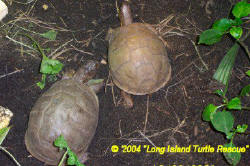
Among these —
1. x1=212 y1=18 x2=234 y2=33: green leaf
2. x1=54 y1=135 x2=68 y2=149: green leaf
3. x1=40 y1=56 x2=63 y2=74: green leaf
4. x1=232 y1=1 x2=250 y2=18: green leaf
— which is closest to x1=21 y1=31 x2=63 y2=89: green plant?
x1=40 y1=56 x2=63 y2=74: green leaf

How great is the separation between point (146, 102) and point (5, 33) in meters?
1.62

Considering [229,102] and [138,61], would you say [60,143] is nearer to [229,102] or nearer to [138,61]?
[138,61]

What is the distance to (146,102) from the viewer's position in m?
2.58

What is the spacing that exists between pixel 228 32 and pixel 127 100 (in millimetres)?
1076

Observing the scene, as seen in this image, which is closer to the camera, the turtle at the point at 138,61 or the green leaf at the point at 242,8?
the green leaf at the point at 242,8

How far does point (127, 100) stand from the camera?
2586 millimetres

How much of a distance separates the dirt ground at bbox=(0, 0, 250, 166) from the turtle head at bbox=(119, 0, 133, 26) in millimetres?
163

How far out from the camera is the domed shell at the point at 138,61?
2.27m

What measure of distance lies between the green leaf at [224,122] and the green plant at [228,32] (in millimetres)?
494

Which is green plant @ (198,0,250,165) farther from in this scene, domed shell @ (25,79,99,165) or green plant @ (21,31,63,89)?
green plant @ (21,31,63,89)

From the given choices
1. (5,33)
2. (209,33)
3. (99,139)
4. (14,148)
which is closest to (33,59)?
(5,33)

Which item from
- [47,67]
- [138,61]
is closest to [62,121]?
[47,67]

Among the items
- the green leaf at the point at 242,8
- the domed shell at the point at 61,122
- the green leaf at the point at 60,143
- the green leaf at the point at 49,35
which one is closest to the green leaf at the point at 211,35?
the green leaf at the point at 242,8

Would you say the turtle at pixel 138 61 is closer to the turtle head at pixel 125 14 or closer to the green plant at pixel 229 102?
the turtle head at pixel 125 14
